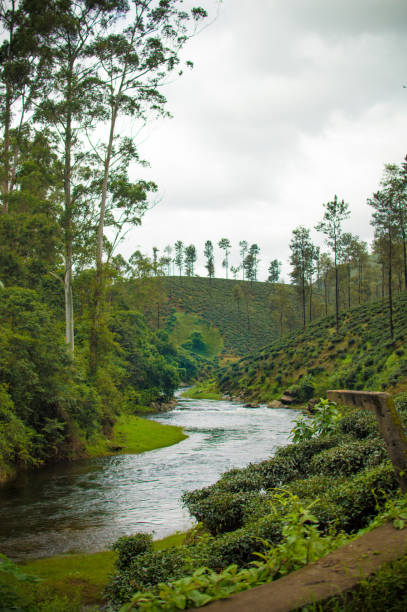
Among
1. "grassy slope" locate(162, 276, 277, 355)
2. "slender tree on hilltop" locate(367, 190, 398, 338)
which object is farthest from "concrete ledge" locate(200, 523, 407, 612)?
"grassy slope" locate(162, 276, 277, 355)

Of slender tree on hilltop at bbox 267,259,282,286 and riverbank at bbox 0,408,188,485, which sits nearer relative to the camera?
riverbank at bbox 0,408,188,485

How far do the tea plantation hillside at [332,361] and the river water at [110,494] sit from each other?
1556 centimetres

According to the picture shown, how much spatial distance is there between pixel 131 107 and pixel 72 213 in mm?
8600

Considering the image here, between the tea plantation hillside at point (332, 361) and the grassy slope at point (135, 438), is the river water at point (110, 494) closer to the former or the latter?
the grassy slope at point (135, 438)

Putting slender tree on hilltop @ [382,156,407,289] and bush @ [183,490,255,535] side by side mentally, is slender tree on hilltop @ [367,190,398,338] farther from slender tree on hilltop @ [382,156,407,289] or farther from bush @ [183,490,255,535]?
bush @ [183,490,255,535]

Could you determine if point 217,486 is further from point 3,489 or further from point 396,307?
point 396,307

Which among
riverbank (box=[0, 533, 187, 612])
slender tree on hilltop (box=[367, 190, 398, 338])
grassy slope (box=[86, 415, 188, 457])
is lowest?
grassy slope (box=[86, 415, 188, 457])

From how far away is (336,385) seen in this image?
144ft

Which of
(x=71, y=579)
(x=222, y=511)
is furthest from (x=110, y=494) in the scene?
(x=222, y=511)

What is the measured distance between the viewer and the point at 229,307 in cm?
12306

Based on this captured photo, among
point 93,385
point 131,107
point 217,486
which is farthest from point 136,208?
point 217,486

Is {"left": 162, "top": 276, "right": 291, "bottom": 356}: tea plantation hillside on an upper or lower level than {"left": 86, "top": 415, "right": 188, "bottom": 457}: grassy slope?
upper

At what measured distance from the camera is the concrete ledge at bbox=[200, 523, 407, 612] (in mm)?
2984

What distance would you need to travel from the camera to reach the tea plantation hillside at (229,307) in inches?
4205
